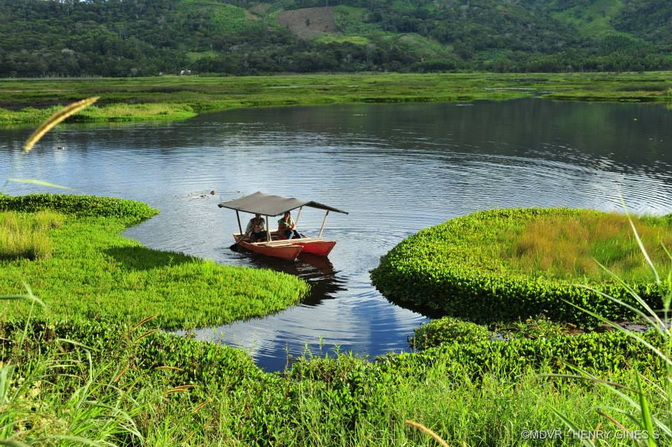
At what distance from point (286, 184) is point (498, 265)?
27016 mm

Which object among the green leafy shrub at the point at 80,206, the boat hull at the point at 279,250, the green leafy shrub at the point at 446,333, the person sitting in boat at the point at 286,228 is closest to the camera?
the green leafy shrub at the point at 446,333

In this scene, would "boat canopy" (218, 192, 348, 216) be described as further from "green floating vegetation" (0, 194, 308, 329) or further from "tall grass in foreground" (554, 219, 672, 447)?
"tall grass in foreground" (554, 219, 672, 447)

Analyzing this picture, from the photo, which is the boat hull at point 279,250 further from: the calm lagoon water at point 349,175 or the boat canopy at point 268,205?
the boat canopy at point 268,205

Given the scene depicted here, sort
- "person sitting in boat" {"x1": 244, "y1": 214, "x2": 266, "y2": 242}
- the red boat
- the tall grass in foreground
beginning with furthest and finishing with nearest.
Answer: "person sitting in boat" {"x1": 244, "y1": 214, "x2": 266, "y2": 242}
the red boat
the tall grass in foreground

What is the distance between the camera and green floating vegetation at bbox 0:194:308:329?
2236 centimetres

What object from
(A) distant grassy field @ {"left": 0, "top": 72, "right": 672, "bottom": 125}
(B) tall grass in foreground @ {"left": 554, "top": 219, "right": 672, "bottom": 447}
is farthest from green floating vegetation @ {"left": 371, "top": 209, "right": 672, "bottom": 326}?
(A) distant grassy field @ {"left": 0, "top": 72, "right": 672, "bottom": 125}

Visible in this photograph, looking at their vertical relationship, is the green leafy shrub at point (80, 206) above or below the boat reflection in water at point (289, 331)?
above

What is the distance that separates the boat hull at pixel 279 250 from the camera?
30.2 m

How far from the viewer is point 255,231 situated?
106 feet

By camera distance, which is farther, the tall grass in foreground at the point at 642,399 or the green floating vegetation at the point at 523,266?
the green floating vegetation at the point at 523,266

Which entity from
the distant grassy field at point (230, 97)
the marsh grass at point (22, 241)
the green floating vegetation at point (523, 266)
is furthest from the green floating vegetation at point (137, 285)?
the distant grassy field at point (230, 97)

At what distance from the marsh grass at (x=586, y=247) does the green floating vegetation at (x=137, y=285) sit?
9557 millimetres

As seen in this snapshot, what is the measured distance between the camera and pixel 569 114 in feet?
325

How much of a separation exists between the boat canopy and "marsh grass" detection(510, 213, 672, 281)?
337 inches
